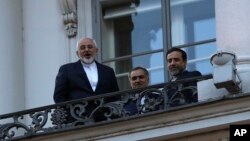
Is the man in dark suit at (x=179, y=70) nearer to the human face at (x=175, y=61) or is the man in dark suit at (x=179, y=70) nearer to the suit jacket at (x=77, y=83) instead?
the human face at (x=175, y=61)

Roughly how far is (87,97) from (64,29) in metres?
3.15

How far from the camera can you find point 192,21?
25.3 meters

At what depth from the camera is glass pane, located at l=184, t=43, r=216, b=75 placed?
81.5ft

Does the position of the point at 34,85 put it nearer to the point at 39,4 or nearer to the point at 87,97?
the point at 39,4

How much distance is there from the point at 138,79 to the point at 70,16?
3.28m

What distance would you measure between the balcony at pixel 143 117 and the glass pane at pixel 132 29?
2512mm

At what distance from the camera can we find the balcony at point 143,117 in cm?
2241

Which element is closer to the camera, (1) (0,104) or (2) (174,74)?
(2) (174,74)

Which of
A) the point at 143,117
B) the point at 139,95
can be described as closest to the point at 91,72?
the point at 139,95

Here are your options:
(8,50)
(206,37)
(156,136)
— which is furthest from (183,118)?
(8,50)

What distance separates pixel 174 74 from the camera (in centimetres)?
2269

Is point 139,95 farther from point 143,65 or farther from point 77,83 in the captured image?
point 143,65

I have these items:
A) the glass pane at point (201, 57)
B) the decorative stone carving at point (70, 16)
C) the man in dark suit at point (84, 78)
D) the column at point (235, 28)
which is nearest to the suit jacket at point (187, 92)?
the column at point (235, 28)

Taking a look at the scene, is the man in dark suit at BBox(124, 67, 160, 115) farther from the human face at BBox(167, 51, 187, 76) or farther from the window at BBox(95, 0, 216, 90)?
the window at BBox(95, 0, 216, 90)
